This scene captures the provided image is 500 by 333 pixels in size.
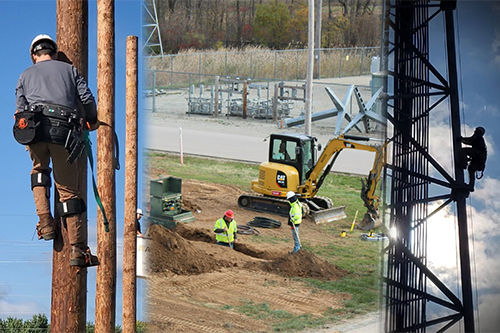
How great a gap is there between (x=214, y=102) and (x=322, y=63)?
13.5 ft

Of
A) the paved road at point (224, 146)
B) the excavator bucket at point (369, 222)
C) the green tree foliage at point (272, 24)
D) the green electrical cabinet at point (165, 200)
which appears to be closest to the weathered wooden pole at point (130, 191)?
the green electrical cabinet at point (165, 200)

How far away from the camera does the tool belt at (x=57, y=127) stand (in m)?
3.66

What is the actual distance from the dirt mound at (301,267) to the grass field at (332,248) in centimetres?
17

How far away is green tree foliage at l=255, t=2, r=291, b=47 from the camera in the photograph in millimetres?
16797

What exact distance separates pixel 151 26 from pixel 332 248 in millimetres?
5345

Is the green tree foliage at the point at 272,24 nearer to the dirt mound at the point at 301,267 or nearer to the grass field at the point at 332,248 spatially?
the grass field at the point at 332,248

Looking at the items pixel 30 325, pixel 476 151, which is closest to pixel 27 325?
pixel 30 325

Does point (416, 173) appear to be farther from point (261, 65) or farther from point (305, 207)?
point (261, 65)

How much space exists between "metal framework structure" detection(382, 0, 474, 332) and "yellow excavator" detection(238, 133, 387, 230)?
500cm

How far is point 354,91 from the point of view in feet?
61.6

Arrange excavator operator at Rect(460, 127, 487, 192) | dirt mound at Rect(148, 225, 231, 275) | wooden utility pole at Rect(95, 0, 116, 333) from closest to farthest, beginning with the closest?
wooden utility pole at Rect(95, 0, 116, 333)
excavator operator at Rect(460, 127, 487, 192)
dirt mound at Rect(148, 225, 231, 275)

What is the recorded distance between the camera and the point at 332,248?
43.0 feet

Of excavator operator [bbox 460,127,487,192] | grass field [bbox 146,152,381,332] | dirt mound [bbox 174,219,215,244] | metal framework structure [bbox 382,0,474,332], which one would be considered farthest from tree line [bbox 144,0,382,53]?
excavator operator [bbox 460,127,487,192]

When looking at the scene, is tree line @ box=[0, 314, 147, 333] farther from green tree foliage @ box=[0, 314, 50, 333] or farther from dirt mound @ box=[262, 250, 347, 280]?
dirt mound @ box=[262, 250, 347, 280]
